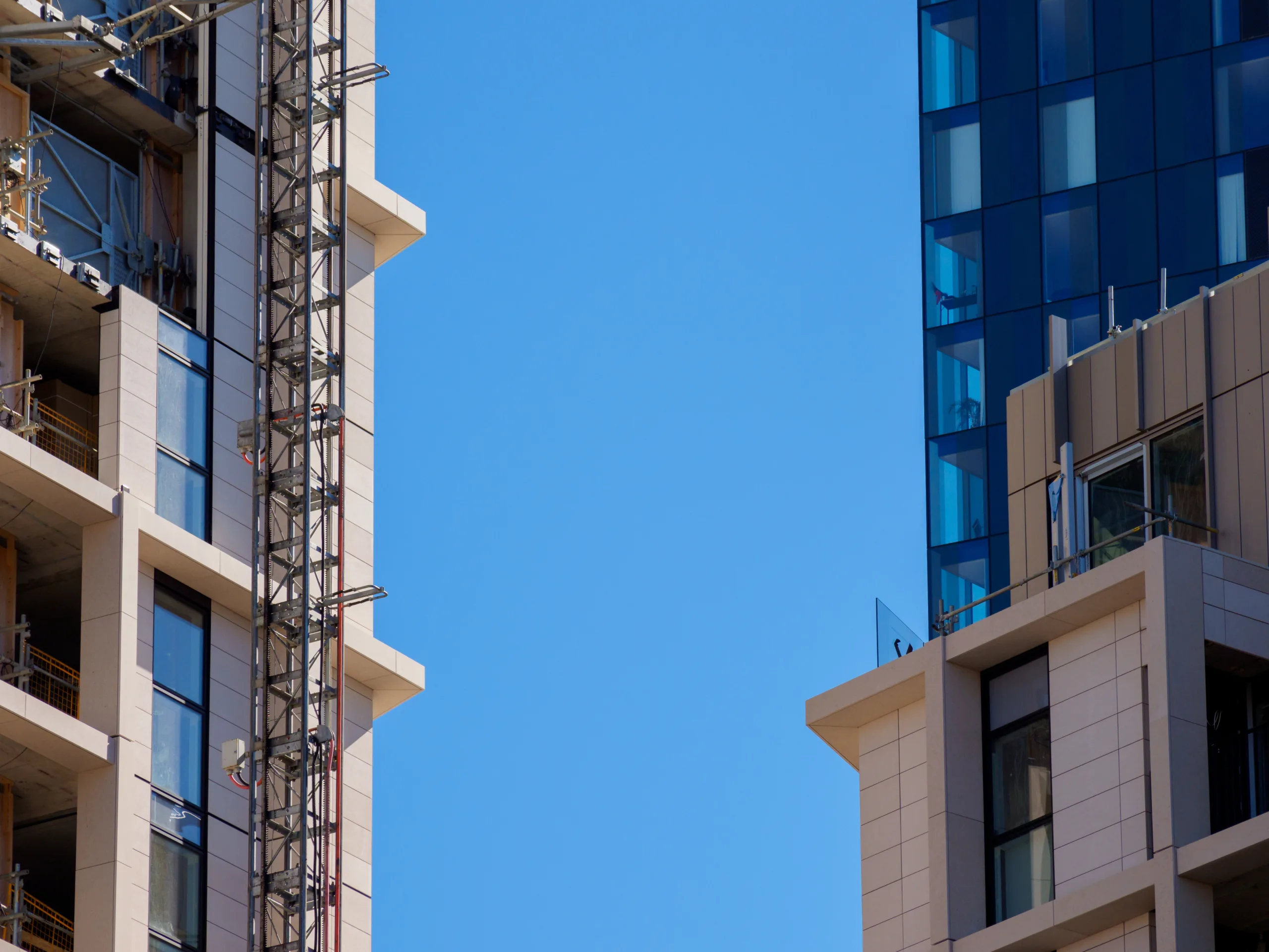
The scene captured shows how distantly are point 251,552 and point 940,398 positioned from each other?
25.9 m

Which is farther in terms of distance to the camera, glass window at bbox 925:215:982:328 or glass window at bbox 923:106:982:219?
glass window at bbox 923:106:982:219

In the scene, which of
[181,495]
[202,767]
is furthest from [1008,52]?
[202,767]

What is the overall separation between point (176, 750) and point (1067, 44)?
39.6m

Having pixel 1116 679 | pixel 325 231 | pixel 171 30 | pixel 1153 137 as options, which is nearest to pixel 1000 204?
pixel 1153 137

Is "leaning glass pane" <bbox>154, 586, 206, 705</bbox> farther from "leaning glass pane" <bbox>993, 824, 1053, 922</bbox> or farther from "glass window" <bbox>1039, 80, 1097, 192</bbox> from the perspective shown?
"glass window" <bbox>1039, 80, 1097, 192</bbox>

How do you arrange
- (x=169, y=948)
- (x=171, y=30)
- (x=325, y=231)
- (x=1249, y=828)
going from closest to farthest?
(x=1249, y=828)
(x=169, y=948)
(x=171, y=30)
(x=325, y=231)

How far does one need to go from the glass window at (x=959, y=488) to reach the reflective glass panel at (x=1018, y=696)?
35581mm

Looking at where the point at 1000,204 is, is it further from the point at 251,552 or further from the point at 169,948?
the point at 169,948

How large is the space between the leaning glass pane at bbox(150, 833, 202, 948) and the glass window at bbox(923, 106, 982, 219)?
119 ft

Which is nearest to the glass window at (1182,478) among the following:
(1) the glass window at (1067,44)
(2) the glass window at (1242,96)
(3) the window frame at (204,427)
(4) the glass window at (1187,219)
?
(3) the window frame at (204,427)

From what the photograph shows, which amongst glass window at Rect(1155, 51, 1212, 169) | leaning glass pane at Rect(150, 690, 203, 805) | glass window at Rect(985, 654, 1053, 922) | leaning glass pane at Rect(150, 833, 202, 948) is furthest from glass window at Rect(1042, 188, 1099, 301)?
glass window at Rect(985, 654, 1053, 922)

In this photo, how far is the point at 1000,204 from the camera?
88000 mm

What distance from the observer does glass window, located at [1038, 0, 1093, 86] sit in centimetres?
8862

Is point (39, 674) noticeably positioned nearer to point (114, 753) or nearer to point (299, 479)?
point (114, 753)
